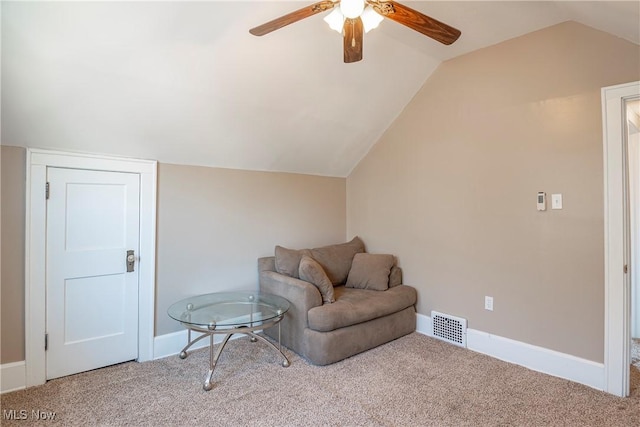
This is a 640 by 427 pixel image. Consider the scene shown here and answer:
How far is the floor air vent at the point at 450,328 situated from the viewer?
3080mm

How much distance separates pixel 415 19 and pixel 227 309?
2.47 meters

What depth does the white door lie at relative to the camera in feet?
8.05

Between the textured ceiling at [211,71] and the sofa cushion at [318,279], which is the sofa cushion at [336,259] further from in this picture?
the textured ceiling at [211,71]

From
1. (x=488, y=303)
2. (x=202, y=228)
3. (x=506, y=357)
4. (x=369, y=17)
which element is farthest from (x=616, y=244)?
(x=202, y=228)

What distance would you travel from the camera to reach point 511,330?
279cm

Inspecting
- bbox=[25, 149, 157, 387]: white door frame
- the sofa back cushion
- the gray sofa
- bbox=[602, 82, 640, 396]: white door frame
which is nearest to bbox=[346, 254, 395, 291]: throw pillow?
the gray sofa

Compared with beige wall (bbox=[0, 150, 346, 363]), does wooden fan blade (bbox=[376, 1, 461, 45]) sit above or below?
above

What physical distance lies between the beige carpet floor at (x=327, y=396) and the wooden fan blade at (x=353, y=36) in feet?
7.08

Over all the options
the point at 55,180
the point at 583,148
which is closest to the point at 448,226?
the point at 583,148

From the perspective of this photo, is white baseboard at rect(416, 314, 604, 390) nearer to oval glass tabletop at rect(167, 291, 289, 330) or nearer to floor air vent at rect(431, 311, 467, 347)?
floor air vent at rect(431, 311, 467, 347)

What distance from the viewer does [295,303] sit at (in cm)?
289

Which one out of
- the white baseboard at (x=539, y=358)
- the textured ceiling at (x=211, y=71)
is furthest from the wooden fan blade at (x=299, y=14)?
the white baseboard at (x=539, y=358)

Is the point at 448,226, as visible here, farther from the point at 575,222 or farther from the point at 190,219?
the point at 190,219

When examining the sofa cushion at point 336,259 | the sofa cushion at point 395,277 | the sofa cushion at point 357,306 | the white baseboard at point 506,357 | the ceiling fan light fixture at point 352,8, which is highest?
the ceiling fan light fixture at point 352,8
